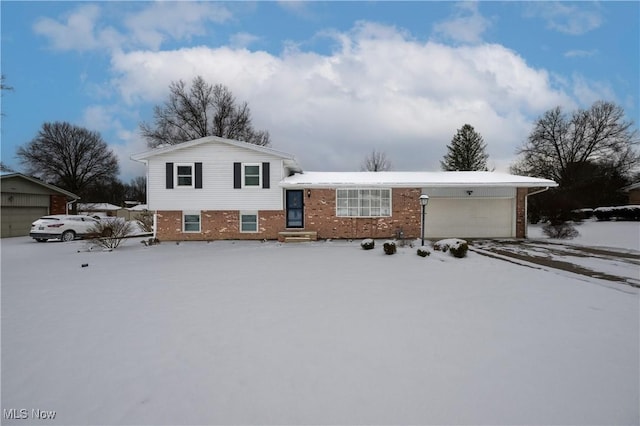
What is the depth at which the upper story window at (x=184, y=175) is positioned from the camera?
15.9 m

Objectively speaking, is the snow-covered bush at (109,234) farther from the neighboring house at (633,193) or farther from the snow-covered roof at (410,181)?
the neighboring house at (633,193)

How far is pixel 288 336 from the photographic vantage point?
411 cm

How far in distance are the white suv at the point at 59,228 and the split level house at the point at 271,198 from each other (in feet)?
16.4

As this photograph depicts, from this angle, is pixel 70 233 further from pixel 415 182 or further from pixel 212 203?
pixel 415 182

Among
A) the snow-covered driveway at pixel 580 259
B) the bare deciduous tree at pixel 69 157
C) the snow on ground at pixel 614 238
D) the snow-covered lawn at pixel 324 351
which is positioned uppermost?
the bare deciduous tree at pixel 69 157

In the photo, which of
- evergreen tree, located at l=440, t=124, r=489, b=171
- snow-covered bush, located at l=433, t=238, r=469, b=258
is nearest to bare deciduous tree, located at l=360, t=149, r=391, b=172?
evergreen tree, located at l=440, t=124, r=489, b=171

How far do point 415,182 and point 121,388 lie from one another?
14.9 m

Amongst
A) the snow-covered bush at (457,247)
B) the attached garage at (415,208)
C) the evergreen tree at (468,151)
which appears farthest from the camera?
the evergreen tree at (468,151)

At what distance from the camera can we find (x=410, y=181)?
52.4 feet

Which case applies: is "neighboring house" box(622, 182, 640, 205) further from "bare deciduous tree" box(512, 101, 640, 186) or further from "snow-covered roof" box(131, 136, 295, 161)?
"snow-covered roof" box(131, 136, 295, 161)

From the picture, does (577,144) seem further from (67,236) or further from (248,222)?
(67,236)

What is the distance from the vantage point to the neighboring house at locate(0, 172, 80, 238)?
19.6 meters

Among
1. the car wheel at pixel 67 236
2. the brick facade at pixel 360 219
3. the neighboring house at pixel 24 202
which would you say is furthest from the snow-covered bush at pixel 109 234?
the neighboring house at pixel 24 202

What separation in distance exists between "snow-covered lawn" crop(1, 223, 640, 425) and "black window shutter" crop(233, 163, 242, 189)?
29.6 feet
